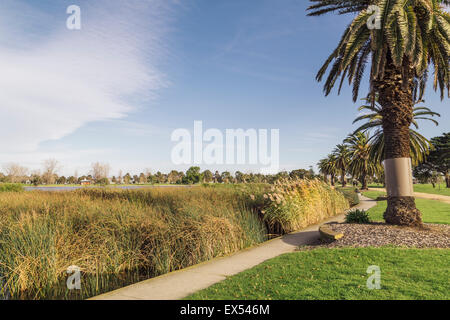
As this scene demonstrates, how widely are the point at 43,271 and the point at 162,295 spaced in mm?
3072

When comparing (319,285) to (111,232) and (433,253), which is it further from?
(111,232)

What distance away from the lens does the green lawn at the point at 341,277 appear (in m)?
4.55

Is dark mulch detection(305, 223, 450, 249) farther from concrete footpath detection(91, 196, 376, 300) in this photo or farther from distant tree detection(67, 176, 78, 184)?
distant tree detection(67, 176, 78, 184)

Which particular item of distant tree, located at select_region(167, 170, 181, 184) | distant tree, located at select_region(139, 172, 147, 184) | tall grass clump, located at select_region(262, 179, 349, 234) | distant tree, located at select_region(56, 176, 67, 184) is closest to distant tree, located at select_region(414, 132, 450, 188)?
tall grass clump, located at select_region(262, 179, 349, 234)

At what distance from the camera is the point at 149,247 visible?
7.47 metres

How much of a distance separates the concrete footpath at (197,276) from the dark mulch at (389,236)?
1439 mm

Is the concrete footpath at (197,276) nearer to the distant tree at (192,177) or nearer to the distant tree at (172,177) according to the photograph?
the distant tree at (192,177)

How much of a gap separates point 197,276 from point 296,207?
6641 mm

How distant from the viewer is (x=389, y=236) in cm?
878

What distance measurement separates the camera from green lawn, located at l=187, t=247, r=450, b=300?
4547 mm

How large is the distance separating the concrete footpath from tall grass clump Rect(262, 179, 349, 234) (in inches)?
84.0

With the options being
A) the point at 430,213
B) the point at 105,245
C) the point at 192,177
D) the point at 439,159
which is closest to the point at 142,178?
the point at 192,177

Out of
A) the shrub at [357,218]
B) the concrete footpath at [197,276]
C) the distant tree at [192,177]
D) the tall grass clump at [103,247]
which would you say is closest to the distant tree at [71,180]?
the distant tree at [192,177]

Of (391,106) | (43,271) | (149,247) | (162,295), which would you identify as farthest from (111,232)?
(391,106)
